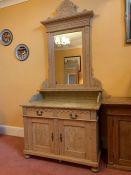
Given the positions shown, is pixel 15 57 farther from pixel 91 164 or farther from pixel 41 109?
pixel 91 164

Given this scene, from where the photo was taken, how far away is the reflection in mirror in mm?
2812

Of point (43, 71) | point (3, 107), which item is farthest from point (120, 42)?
point (3, 107)

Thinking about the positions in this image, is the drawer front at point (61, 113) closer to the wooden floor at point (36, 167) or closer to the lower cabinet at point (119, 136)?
the lower cabinet at point (119, 136)

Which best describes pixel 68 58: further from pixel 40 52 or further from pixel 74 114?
pixel 74 114

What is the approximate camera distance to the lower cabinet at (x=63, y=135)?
221cm

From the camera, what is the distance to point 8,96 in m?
3.64

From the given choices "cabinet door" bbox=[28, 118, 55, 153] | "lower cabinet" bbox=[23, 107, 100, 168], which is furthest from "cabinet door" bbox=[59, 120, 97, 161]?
"cabinet door" bbox=[28, 118, 55, 153]

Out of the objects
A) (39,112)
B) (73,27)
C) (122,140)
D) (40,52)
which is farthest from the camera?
(40,52)

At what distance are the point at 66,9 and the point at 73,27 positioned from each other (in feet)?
1.13

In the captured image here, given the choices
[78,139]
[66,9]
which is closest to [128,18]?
[66,9]

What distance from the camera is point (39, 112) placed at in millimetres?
2480

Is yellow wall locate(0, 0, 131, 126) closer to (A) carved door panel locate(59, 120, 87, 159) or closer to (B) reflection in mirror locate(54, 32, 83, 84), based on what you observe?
(B) reflection in mirror locate(54, 32, 83, 84)

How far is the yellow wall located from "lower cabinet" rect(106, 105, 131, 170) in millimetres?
558

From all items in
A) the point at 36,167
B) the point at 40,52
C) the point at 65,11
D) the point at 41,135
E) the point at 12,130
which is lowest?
the point at 36,167
